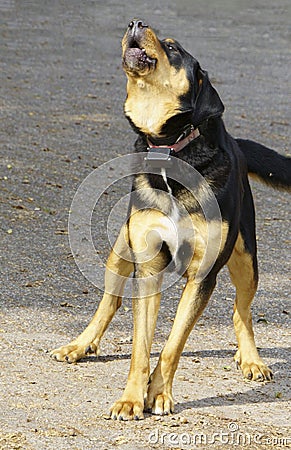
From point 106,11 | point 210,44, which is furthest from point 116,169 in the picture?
point 106,11

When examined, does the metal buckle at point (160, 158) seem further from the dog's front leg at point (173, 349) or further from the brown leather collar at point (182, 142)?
the dog's front leg at point (173, 349)

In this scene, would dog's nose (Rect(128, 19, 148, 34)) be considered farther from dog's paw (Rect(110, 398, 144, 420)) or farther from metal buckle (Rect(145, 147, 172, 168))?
dog's paw (Rect(110, 398, 144, 420))

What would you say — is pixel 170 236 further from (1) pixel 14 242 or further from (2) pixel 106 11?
(2) pixel 106 11

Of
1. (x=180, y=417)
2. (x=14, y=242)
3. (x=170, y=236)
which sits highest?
(x=170, y=236)

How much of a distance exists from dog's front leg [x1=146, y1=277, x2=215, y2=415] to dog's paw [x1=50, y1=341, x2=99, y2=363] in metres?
0.89

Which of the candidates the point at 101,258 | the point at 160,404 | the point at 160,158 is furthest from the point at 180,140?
the point at 101,258

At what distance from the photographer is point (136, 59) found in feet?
15.9

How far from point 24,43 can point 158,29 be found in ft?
12.3

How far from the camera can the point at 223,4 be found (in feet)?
86.4

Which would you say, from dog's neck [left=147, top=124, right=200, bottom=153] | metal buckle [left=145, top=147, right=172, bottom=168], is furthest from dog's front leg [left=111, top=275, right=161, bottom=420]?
dog's neck [left=147, top=124, right=200, bottom=153]

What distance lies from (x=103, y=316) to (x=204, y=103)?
157 cm

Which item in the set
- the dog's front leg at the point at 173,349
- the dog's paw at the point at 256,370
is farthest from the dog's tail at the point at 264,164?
the dog's front leg at the point at 173,349

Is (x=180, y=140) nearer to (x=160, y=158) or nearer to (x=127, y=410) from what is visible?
(x=160, y=158)

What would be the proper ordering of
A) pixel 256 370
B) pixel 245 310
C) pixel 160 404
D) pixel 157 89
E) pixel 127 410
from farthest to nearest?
pixel 245 310
pixel 256 370
pixel 157 89
pixel 160 404
pixel 127 410
